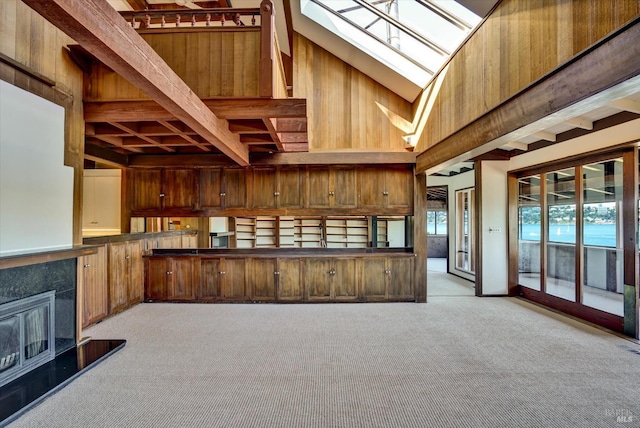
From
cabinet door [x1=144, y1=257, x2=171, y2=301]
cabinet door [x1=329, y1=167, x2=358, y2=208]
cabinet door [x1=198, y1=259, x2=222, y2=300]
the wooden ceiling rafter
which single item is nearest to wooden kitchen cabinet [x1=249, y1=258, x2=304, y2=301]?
cabinet door [x1=198, y1=259, x2=222, y2=300]

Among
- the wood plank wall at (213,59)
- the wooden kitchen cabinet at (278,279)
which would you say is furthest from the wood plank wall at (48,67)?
the wooden kitchen cabinet at (278,279)

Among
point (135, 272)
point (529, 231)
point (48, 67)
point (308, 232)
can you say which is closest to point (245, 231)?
point (308, 232)

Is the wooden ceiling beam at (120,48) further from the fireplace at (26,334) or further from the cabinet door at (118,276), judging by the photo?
the cabinet door at (118,276)

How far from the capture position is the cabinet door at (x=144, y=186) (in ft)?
16.6

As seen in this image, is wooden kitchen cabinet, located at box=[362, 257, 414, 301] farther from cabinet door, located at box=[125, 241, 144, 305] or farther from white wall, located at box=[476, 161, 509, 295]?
cabinet door, located at box=[125, 241, 144, 305]

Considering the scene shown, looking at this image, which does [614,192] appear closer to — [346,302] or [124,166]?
[346,302]

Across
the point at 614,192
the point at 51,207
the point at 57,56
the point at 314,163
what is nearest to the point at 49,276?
the point at 51,207

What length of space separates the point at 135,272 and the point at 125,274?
235mm

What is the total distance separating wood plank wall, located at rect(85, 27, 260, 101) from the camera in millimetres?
2971

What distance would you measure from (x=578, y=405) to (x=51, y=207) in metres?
4.77

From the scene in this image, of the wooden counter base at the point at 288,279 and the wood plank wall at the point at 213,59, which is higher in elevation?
the wood plank wall at the point at 213,59

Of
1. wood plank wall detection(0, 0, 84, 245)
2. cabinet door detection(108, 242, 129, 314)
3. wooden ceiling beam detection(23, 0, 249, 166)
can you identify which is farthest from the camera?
cabinet door detection(108, 242, 129, 314)

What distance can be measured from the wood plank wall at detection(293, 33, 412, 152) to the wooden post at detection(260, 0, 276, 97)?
232 cm

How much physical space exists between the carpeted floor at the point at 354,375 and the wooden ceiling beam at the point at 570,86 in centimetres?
212
